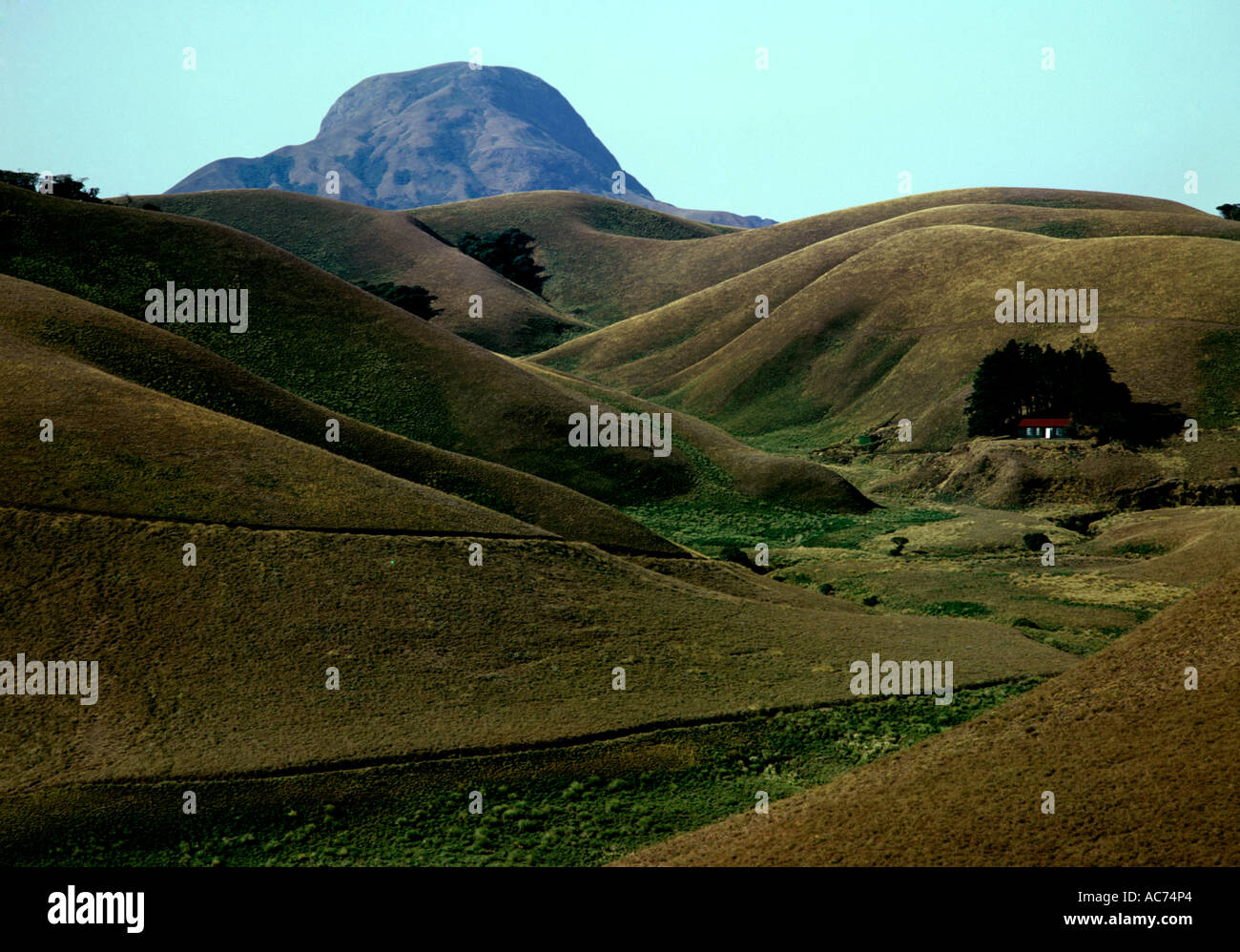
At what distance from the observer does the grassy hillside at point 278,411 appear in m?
48.5

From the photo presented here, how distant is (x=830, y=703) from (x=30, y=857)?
69.0ft

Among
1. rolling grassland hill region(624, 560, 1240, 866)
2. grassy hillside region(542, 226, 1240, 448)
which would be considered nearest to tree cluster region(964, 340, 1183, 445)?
grassy hillside region(542, 226, 1240, 448)

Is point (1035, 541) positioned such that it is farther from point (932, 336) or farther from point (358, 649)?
point (932, 336)

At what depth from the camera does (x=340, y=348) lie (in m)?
73.1

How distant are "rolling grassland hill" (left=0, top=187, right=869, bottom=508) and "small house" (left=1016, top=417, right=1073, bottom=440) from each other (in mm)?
15765

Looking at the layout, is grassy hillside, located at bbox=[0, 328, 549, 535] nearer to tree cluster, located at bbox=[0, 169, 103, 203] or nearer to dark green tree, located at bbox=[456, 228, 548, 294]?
tree cluster, located at bbox=[0, 169, 103, 203]

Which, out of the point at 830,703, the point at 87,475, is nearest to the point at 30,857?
the point at 87,475

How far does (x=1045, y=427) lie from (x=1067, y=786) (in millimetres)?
64467

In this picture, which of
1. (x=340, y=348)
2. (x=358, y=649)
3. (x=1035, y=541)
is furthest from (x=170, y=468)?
(x=1035, y=541)

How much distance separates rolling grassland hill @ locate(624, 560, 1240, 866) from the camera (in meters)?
16.7

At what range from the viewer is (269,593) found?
3155 cm

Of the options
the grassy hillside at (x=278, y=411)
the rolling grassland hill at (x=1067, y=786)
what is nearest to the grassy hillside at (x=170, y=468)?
the grassy hillside at (x=278, y=411)

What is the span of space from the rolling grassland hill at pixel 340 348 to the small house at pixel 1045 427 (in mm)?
15765

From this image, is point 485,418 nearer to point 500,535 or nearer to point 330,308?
point 330,308
